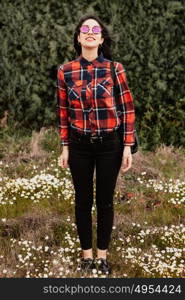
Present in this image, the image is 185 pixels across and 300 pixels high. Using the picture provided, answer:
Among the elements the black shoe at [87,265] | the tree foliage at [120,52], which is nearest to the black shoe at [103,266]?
the black shoe at [87,265]

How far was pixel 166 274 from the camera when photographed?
4520mm

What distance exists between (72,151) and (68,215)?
1.60m

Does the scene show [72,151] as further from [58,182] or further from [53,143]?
[53,143]

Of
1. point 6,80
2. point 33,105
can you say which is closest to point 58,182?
point 33,105

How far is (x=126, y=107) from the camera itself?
13.3ft

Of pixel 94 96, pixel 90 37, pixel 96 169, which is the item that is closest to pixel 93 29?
pixel 90 37

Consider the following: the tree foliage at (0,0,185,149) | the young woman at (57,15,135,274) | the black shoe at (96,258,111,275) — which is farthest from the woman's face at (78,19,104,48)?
the tree foliage at (0,0,185,149)

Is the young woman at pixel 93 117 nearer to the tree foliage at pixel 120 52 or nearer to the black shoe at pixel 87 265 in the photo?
the black shoe at pixel 87 265

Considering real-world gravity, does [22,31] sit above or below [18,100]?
above

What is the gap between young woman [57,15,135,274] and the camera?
388 centimetres

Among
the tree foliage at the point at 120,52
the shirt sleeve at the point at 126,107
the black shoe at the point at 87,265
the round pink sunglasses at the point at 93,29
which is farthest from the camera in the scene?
the tree foliage at the point at 120,52

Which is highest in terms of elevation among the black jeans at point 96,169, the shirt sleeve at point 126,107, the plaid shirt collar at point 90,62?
the plaid shirt collar at point 90,62

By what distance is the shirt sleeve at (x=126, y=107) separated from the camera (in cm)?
397

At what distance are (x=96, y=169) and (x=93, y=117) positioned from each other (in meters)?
0.47
